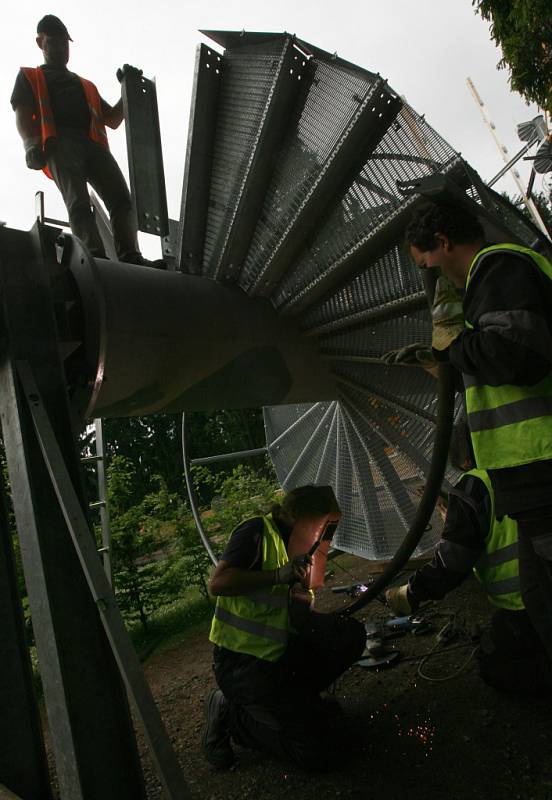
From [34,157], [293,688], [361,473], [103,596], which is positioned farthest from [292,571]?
[34,157]

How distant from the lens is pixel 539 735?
239 centimetres

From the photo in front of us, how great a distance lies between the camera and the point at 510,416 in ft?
6.42

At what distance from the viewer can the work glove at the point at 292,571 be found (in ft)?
9.48

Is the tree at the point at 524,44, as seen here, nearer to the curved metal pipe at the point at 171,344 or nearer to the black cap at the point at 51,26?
the black cap at the point at 51,26

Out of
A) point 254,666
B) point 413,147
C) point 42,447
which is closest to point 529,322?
point 413,147

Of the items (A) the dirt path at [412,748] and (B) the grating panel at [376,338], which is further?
(B) the grating panel at [376,338]

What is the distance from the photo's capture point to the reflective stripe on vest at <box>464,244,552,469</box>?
1.89 meters

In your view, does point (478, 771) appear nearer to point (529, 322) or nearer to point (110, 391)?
point (529, 322)

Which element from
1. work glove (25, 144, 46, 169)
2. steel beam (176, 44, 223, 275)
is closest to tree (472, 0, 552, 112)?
steel beam (176, 44, 223, 275)

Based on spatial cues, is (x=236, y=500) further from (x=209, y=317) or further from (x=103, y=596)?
(x=103, y=596)

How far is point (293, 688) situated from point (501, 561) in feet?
4.23

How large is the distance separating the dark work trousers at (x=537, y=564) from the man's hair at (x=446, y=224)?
43.3 inches

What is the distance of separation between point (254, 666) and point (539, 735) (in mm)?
1370

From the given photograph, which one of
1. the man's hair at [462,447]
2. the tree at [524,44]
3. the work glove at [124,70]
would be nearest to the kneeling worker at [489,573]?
the man's hair at [462,447]
